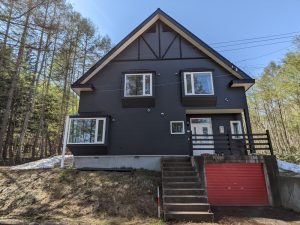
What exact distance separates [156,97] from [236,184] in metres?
6.02

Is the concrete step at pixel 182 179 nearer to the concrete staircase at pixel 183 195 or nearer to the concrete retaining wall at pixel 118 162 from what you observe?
the concrete staircase at pixel 183 195

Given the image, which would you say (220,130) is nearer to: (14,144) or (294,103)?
(294,103)

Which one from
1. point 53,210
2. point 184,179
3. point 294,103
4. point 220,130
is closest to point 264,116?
point 294,103

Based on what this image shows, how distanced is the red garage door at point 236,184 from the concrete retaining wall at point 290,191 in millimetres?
720

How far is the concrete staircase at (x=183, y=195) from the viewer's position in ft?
22.7

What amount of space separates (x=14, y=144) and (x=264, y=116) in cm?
3086

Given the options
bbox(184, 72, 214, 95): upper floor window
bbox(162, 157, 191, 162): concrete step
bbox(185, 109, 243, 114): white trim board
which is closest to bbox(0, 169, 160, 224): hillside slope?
bbox(162, 157, 191, 162): concrete step

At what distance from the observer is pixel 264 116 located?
27.8 meters

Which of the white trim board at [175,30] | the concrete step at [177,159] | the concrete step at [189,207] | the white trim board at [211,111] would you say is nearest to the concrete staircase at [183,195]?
the concrete step at [189,207]

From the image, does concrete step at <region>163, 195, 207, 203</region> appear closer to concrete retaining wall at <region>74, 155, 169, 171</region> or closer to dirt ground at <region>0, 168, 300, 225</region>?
dirt ground at <region>0, 168, 300, 225</region>

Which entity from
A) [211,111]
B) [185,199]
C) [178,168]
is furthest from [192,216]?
[211,111]

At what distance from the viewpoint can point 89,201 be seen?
7.84m

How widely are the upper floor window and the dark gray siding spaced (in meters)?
0.46

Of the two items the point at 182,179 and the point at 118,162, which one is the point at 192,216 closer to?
the point at 182,179
